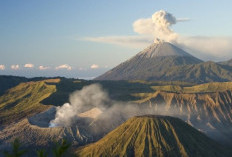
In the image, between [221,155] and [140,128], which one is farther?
[140,128]

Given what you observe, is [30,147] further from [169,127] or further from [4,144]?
[169,127]

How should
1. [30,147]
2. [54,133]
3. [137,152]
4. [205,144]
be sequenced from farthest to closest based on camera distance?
[54,133] < [30,147] < [205,144] < [137,152]

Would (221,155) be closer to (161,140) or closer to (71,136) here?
(161,140)

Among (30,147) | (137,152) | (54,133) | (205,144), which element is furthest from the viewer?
A: (54,133)

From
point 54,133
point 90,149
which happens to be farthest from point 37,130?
point 90,149

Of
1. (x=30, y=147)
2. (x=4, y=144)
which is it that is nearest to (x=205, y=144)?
(x=30, y=147)

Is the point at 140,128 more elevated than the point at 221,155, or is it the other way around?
the point at 140,128
